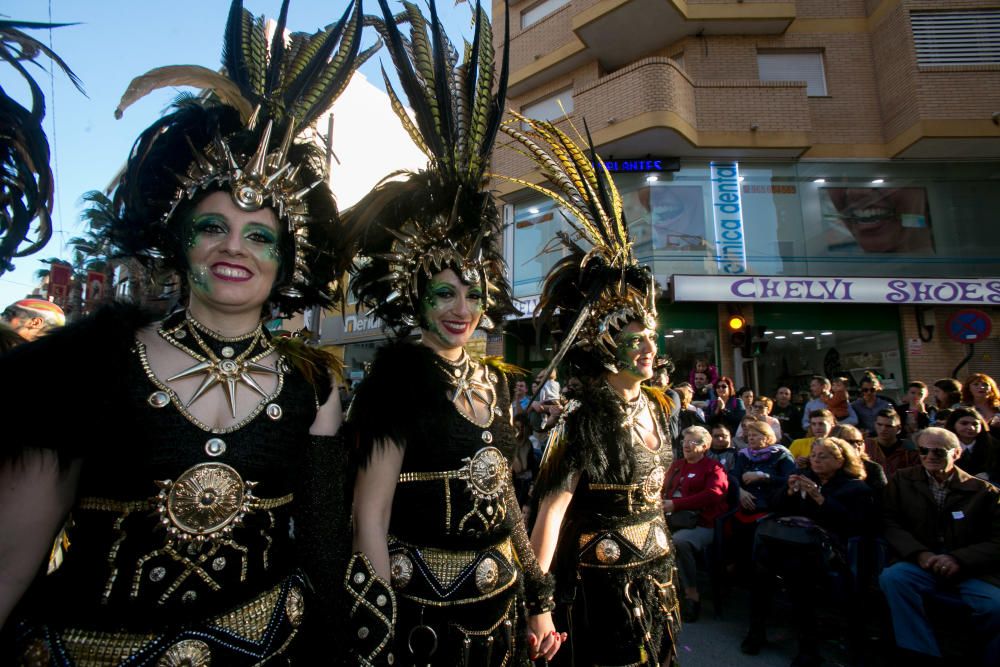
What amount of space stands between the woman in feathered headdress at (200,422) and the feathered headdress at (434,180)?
36 centimetres

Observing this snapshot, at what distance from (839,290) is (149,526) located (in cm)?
1251

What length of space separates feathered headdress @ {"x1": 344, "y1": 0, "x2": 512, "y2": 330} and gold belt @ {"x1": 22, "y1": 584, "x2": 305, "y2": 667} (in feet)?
4.24

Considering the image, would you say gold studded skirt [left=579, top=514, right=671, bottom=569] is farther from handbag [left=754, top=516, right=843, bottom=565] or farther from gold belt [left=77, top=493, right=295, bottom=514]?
handbag [left=754, top=516, right=843, bottom=565]

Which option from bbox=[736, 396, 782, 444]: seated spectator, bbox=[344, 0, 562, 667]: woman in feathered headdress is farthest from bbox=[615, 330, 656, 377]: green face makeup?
bbox=[736, 396, 782, 444]: seated spectator

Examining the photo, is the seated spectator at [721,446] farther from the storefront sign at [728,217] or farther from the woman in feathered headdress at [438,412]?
the storefront sign at [728,217]

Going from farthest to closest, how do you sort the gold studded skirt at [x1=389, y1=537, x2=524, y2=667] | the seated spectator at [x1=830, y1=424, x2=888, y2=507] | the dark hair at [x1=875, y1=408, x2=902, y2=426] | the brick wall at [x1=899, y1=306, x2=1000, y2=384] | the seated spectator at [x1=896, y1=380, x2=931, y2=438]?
1. the brick wall at [x1=899, y1=306, x2=1000, y2=384]
2. the seated spectator at [x1=896, y1=380, x2=931, y2=438]
3. the dark hair at [x1=875, y1=408, x2=902, y2=426]
4. the seated spectator at [x1=830, y1=424, x2=888, y2=507]
5. the gold studded skirt at [x1=389, y1=537, x2=524, y2=667]

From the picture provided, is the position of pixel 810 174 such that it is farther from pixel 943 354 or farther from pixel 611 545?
pixel 611 545

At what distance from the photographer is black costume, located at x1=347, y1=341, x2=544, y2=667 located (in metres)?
1.93

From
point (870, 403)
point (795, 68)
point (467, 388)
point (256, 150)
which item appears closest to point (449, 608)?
point (467, 388)

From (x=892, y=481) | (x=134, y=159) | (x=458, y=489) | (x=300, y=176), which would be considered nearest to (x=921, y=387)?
(x=892, y=481)

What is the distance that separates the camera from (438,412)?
2145 mm

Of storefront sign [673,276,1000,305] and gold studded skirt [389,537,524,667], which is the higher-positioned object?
storefront sign [673,276,1000,305]

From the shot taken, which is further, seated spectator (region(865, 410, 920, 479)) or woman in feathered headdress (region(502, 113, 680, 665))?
seated spectator (region(865, 410, 920, 479))

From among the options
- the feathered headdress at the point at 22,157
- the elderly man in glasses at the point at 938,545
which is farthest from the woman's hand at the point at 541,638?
the elderly man in glasses at the point at 938,545
